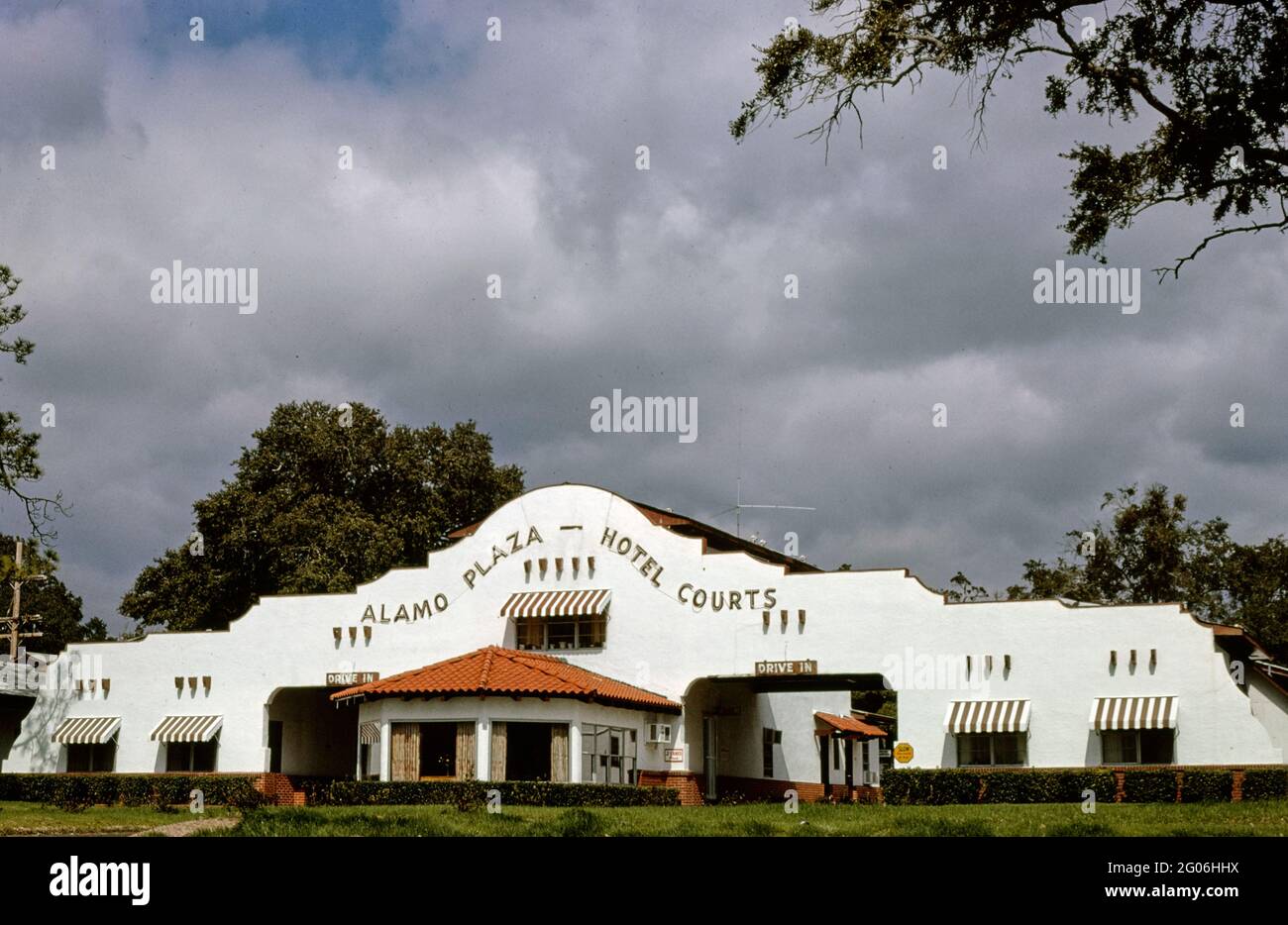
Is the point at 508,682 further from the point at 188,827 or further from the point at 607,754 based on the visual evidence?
the point at 188,827

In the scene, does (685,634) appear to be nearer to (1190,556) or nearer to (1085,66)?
(1085,66)

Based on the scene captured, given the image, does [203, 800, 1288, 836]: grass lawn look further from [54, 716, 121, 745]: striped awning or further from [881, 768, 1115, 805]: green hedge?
[54, 716, 121, 745]: striped awning

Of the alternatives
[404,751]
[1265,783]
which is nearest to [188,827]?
[404,751]

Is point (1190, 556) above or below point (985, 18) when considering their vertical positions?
below

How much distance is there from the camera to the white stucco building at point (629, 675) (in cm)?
3306

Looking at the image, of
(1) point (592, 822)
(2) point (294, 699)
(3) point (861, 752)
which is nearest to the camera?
(1) point (592, 822)

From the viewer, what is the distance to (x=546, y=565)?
38406 millimetres

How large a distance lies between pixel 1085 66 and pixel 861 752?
109ft

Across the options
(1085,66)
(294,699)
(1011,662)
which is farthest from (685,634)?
(1085,66)

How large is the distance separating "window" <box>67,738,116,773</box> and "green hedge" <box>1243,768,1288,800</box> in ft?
99.9

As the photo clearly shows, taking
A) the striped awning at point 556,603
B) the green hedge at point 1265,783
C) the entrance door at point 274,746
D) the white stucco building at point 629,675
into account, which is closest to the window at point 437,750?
the white stucco building at point 629,675

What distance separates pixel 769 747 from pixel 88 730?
19.8 meters

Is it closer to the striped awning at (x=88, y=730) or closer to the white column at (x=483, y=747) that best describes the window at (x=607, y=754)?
the white column at (x=483, y=747)
